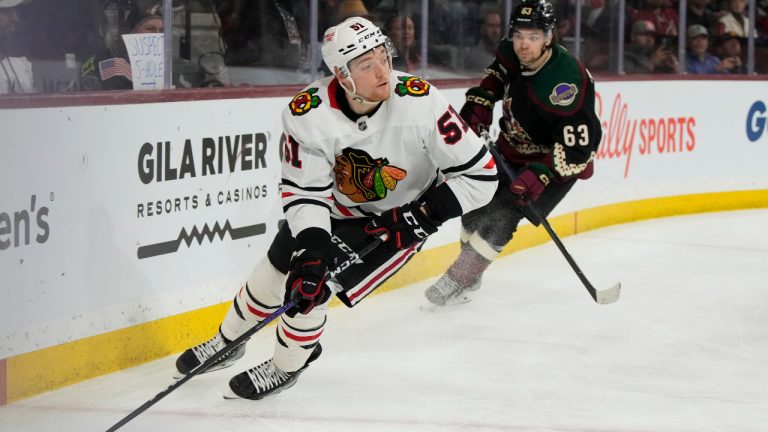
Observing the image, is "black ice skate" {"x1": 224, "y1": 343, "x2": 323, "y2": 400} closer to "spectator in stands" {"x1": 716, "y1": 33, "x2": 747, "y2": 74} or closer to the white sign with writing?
the white sign with writing

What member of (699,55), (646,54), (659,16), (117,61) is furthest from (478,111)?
(699,55)

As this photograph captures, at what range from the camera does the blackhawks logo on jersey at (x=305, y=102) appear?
111 inches

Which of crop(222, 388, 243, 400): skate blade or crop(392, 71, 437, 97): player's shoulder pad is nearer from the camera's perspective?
crop(392, 71, 437, 97): player's shoulder pad

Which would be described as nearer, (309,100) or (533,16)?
(309,100)

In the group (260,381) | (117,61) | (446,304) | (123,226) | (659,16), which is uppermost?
(659,16)

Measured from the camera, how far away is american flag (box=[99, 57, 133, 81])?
350 cm

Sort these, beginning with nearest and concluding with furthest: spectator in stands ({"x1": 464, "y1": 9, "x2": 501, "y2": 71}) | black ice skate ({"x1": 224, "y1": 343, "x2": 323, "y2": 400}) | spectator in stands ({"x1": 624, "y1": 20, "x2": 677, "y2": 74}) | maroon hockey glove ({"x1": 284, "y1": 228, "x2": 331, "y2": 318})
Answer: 1. maroon hockey glove ({"x1": 284, "y1": 228, "x2": 331, "y2": 318})
2. black ice skate ({"x1": 224, "y1": 343, "x2": 323, "y2": 400})
3. spectator in stands ({"x1": 464, "y1": 9, "x2": 501, "y2": 71})
4. spectator in stands ({"x1": 624, "y1": 20, "x2": 677, "y2": 74})

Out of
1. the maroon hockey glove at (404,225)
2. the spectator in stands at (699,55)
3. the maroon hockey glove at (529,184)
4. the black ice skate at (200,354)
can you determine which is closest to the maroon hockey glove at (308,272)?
the maroon hockey glove at (404,225)

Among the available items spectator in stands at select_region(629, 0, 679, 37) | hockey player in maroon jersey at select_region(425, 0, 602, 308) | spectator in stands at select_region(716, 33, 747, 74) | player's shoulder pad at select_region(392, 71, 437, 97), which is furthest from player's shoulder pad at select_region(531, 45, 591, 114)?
spectator in stands at select_region(716, 33, 747, 74)

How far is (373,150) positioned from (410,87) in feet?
0.60

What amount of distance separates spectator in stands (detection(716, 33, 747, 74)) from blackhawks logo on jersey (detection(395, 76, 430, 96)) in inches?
185

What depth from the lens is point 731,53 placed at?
23.6 ft

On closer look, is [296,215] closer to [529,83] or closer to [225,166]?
[225,166]

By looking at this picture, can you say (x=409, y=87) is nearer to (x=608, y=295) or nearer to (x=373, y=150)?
(x=373, y=150)
